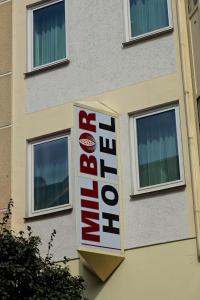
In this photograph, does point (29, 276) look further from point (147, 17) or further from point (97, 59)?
point (147, 17)

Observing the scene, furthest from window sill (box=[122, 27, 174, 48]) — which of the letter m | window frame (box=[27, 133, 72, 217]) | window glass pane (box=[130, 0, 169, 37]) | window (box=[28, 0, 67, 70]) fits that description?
the letter m

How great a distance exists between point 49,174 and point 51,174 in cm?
5

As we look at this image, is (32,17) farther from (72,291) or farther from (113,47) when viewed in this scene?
(72,291)

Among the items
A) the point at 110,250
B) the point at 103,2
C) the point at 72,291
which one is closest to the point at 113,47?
the point at 103,2

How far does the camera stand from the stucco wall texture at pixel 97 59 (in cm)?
1355

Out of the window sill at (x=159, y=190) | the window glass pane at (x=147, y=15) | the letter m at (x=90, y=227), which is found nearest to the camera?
the letter m at (x=90, y=227)

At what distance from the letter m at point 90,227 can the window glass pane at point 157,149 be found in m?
1.17

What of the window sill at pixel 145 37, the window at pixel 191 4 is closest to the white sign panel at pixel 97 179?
the window sill at pixel 145 37

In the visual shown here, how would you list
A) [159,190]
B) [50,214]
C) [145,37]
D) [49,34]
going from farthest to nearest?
[49,34]
[145,37]
[50,214]
[159,190]

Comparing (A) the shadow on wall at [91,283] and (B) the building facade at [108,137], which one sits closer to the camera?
(B) the building facade at [108,137]

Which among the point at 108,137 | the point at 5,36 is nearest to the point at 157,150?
the point at 108,137

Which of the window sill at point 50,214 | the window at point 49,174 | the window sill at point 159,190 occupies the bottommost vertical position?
the window sill at point 50,214

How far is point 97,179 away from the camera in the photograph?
12.6m

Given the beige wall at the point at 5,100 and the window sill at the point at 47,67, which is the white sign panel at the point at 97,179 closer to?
the window sill at the point at 47,67
